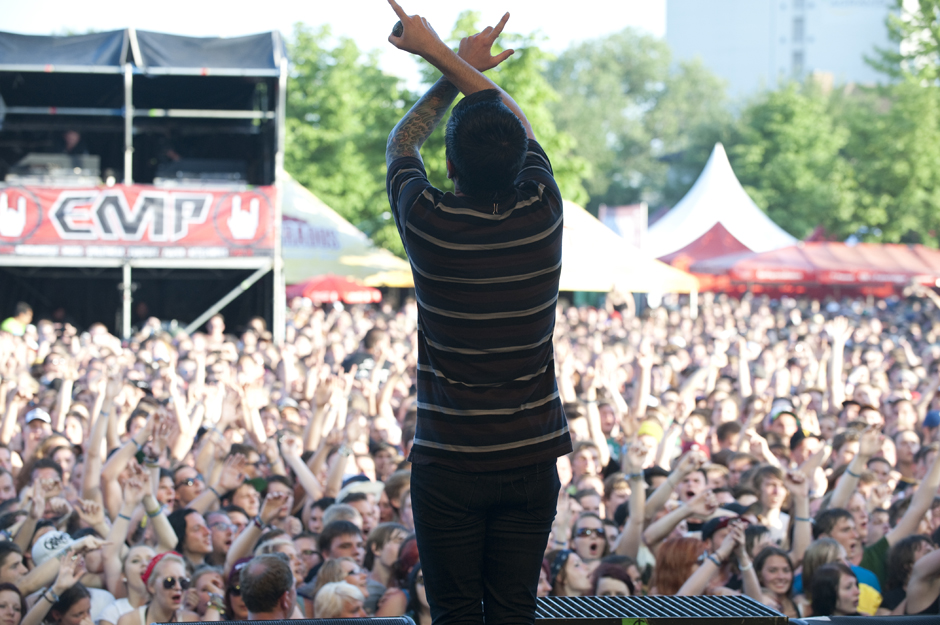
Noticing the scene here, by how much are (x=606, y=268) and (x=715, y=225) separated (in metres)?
9.80

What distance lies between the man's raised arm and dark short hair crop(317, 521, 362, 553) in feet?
8.66

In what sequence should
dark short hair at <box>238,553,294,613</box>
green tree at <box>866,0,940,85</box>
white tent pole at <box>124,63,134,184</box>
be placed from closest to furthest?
dark short hair at <box>238,553,294,613</box>, white tent pole at <box>124,63,134,184</box>, green tree at <box>866,0,940,85</box>

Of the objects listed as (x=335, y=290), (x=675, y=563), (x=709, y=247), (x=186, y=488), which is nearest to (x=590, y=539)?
(x=675, y=563)

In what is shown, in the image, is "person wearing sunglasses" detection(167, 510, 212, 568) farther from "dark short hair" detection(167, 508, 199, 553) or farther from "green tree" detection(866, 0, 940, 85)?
"green tree" detection(866, 0, 940, 85)

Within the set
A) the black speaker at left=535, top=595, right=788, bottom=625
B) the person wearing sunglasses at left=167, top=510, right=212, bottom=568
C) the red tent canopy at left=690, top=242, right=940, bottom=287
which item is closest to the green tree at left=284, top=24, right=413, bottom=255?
the red tent canopy at left=690, top=242, right=940, bottom=287

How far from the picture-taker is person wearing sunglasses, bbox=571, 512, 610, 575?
494 cm

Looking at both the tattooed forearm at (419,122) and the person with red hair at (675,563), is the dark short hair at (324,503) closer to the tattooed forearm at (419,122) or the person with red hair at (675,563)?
the person with red hair at (675,563)

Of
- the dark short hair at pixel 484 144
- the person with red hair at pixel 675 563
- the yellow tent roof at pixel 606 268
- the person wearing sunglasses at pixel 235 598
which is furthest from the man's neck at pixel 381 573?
the yellow tent roof at pixel 606 268

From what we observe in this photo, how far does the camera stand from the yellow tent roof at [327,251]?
22.3 meters

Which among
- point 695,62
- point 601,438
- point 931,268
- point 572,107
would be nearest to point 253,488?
point 601,438

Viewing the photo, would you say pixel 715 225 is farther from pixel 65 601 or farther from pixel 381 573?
pixel 65 601

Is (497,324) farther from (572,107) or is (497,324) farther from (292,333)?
(572,107)

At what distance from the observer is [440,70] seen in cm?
238

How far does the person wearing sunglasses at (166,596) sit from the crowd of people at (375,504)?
1 cm
